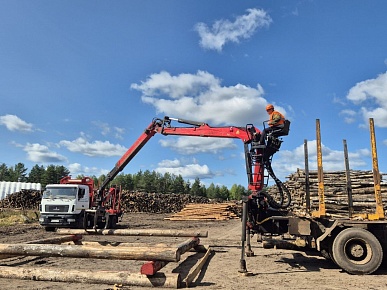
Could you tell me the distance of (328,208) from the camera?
12984 millimetres

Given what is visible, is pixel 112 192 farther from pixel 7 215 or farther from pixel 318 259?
pixel 318 259

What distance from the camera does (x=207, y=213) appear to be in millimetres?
29734

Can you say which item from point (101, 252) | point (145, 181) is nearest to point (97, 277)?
point (101, 252)

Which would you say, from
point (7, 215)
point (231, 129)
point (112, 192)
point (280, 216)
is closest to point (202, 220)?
point (112, 192)

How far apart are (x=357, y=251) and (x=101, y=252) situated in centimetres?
593

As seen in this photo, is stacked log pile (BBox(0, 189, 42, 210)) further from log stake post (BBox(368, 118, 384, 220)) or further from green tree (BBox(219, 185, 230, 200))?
green tree (BBox(219, 185, 230, 200))

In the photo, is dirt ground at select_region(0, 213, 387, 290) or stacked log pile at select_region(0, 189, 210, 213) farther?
stacked log pile at select_region(0, 189, 210, 213)

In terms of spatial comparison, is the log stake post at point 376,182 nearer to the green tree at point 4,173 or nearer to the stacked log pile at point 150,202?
the stacked log pile at point 150,202

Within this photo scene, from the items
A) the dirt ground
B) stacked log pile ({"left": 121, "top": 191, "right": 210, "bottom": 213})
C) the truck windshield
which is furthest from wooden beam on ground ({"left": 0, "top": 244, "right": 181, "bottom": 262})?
stacked log pile ({"left": 121, "top": 191, "right": 210, "bottom": 213})

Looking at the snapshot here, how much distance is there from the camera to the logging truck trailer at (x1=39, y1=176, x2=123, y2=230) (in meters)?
18.3

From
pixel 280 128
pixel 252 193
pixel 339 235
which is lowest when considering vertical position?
pixel 339 235

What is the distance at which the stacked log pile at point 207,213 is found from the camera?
29172mm

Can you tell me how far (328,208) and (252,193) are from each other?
509cm

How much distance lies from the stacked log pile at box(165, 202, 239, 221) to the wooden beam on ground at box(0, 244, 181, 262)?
2193 cm
